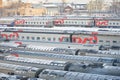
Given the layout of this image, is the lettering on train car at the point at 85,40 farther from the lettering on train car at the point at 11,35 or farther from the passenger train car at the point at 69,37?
the lettering on train car at the point at 11,35

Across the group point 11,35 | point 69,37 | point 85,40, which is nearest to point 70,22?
point 11,35

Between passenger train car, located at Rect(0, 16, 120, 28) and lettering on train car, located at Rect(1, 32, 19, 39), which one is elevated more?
passenger train car, located at Rect(0, 16, 120, 28)

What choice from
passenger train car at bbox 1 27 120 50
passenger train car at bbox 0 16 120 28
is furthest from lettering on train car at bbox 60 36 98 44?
passenger train car at bbox 0 16 120 28

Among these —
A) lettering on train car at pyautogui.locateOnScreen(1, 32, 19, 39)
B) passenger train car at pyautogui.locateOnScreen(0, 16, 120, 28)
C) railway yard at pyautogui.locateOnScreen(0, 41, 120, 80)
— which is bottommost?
railway yard at pyautogui.locateOnScreen(0, 41, 120, 80)

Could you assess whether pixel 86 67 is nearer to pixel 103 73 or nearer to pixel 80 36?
pixel 103 73

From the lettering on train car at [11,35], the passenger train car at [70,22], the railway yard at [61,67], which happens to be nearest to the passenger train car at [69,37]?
the lettering on train car at [11,35]

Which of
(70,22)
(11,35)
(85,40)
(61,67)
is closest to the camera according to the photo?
(61,67)

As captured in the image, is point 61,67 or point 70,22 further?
point 70,22

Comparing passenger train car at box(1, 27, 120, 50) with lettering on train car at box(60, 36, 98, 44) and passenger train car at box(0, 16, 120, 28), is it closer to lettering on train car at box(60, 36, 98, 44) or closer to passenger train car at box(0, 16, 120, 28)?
lettering on train car at box(60, 36, 98, 44)

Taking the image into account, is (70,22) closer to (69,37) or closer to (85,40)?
(69,37)

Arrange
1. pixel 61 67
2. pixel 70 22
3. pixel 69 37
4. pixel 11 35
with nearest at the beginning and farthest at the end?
pixel 61 67 < pixel 69 37 < pixel 11 35 < pixel 70 22

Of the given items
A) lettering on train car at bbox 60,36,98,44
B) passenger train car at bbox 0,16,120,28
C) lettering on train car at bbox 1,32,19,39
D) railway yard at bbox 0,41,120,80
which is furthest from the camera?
passenger train car at bbox 0,16,120,28

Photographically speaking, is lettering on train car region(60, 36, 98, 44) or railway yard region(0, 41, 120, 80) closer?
railway yard region(0, 41, 120, 80)

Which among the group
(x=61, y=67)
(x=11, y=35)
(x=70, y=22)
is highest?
(x=70, y=22)
